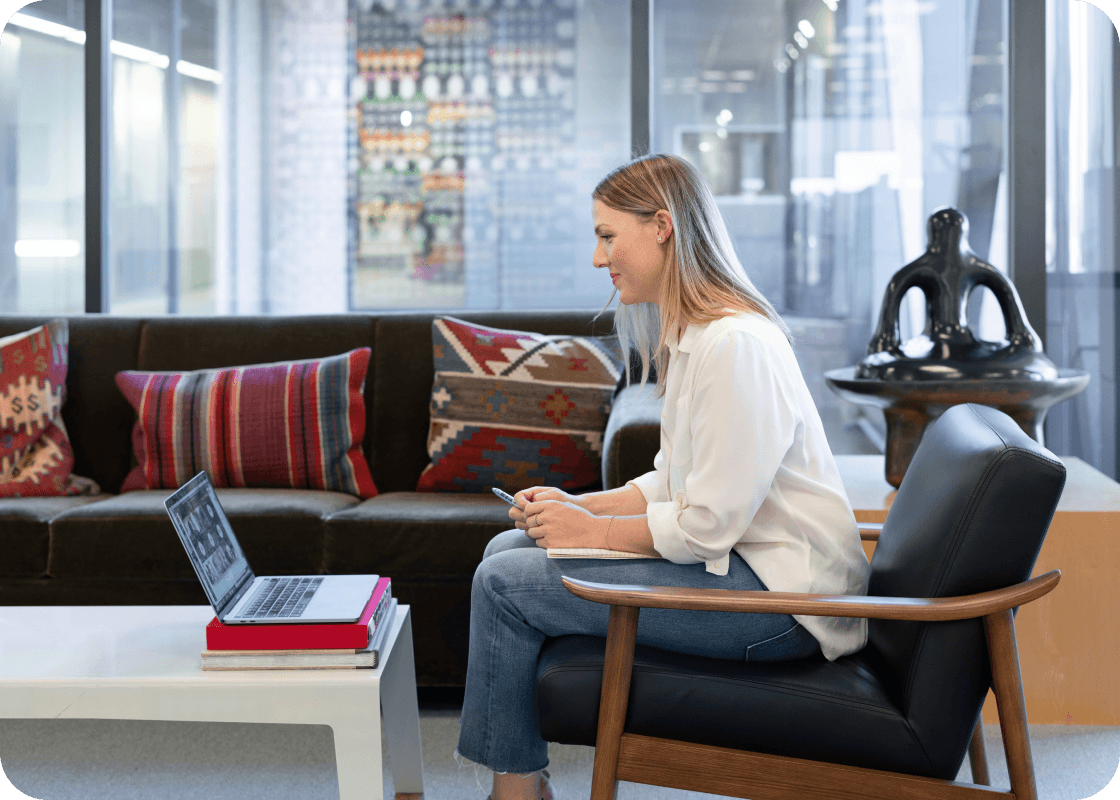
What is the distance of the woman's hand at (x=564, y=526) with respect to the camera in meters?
1.49

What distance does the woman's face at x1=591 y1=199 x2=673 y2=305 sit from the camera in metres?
1.56

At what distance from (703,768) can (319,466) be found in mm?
1643

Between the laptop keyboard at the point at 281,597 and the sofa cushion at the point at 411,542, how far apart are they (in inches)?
21.6

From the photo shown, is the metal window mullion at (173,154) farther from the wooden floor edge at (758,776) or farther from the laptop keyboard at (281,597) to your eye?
the wooden floor edge at (758,776)

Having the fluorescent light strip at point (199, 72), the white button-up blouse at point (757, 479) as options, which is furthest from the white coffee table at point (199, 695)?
the fluorescent light strip at point (199, 72)

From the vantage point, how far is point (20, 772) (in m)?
1.99

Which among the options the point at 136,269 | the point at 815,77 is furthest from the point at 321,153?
the point at 815,77

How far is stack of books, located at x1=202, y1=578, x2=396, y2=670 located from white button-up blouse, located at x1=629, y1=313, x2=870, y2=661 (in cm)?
46

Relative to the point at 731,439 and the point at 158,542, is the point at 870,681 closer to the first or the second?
the point at 731,439

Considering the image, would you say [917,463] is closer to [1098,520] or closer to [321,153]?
[1098,520]

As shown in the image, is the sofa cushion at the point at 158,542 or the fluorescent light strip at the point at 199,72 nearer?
the sofa cushion at the point at 158,542

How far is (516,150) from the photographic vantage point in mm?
3545

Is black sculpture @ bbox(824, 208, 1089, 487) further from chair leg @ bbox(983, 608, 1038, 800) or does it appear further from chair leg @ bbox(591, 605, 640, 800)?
chair leg @ bbox(591, 605, 640, 800)

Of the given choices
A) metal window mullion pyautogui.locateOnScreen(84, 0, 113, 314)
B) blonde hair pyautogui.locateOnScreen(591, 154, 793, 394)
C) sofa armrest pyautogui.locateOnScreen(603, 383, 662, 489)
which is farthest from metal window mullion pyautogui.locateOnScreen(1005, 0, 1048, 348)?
metal window mullion pyautogui.locateOnScreen(84, 0, 113, 314)
